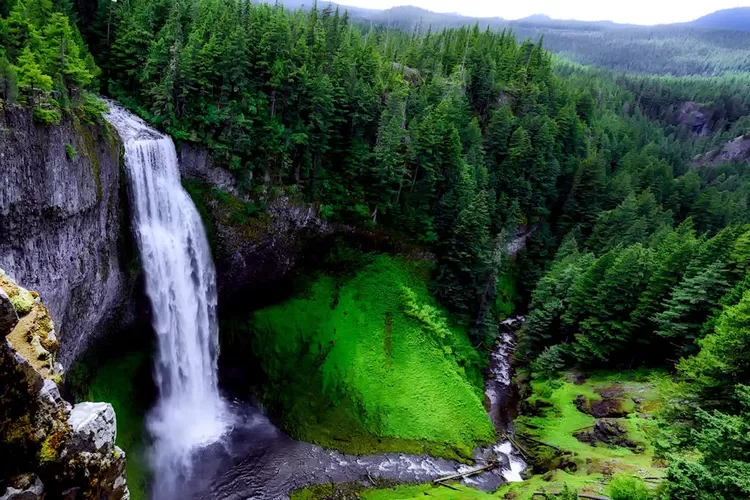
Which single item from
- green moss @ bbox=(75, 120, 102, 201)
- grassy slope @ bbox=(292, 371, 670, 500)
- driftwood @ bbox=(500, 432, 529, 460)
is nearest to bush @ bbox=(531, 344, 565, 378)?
grassy slope @ bbox=(292, 371, 670, 500)

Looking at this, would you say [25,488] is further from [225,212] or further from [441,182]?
[441,182]

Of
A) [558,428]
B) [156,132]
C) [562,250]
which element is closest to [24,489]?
[156,132]

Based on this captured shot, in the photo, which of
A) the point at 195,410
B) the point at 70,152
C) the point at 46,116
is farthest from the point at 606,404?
the point at 46,116

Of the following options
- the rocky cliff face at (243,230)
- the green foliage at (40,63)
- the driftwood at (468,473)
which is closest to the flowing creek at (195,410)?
the driftwood at (468,473)

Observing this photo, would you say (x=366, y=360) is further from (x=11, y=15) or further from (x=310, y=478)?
(x=11, y=15)

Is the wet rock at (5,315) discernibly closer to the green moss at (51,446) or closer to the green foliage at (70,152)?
the green moss at (51,446)

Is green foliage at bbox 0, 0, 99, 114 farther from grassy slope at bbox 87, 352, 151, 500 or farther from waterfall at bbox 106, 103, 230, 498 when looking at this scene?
grassy slope at bbox 87, 352, 151, 500
